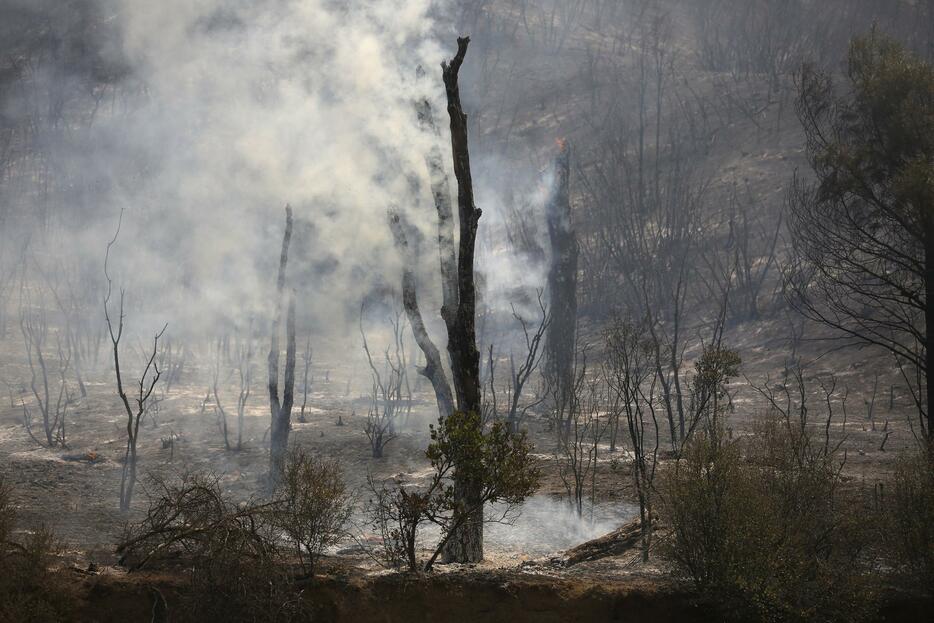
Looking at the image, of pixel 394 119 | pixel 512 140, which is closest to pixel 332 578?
pixel 394 119

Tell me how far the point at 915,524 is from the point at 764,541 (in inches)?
74.5

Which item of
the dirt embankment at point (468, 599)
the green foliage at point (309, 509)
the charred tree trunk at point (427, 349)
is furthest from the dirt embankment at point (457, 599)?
the charred tree trunk at point (427, 349)

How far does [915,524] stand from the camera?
9125mm

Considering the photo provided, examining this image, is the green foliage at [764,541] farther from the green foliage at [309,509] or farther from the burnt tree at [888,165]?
the green foliage at [309,509]

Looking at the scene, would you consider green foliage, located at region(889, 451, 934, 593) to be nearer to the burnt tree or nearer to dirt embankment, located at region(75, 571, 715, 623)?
dirt embankment, located at region(75, 571, 715, 623)

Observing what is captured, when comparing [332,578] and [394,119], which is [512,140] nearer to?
[394,119]

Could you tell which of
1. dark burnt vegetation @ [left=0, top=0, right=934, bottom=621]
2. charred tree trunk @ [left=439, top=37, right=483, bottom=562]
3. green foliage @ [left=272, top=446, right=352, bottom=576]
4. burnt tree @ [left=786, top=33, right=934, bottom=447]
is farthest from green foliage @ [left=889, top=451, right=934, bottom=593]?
green foliage @ [left=272, top=446, right=352, bottom=576]

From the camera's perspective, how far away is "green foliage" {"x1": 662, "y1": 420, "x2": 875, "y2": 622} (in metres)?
8.36

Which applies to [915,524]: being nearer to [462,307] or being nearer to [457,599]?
[457,599]

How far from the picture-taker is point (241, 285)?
3709 centimetres

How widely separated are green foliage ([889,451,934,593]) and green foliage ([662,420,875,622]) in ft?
1.09

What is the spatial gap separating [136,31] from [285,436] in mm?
28955

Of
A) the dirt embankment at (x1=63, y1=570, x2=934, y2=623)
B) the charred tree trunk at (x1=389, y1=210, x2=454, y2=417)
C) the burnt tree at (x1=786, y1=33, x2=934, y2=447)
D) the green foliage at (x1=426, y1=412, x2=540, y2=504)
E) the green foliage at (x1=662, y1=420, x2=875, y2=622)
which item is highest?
the burnt tree at (x1=786, y1=33, x2=934, y2=447)

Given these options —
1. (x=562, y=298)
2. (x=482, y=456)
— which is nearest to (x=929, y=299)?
(x=482, y=456)
